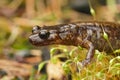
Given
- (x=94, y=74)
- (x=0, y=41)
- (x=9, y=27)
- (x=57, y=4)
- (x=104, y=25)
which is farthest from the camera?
(x=57, y=4)

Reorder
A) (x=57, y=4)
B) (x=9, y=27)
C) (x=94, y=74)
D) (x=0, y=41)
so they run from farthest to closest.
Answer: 1. (x=57, y=4)
2. (x=9, y=27)
3. (x=0, y=41)
4. (x=94, y=74)

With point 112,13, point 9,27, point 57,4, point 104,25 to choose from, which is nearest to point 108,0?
point 112,13

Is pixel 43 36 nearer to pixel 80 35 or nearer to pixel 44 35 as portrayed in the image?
pixel 44 35

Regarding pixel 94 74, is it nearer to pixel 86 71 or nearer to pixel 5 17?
pixel 86 71

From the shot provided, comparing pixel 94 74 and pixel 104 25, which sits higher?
pixel 104 25

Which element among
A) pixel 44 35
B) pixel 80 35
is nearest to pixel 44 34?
pixel 44 35
